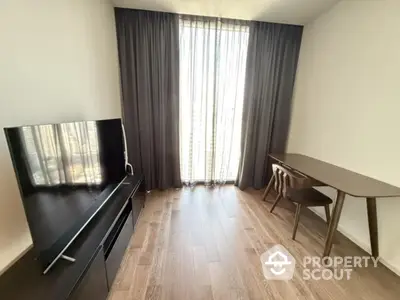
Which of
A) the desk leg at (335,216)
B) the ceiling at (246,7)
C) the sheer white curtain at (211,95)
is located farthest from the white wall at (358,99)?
the sheer white curtain at (211,95)

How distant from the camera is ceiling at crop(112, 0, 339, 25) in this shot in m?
2.43

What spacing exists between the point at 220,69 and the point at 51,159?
253 centimetres

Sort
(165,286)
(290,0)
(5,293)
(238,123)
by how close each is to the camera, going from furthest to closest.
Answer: (238,123)
(290,0)
(165,286)
(5,293)

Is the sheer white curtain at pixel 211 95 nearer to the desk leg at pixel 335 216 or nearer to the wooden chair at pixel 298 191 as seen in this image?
the wooden chair at pixel 298 191

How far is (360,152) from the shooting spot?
213 centimetres

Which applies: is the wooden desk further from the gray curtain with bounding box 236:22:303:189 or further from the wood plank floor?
the gray curtain with bounding box 236:22:303:189

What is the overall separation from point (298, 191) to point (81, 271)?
212cm

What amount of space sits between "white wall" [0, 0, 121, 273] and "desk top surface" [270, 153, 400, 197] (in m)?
2.31

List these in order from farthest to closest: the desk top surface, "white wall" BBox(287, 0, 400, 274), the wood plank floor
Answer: "white wall" BBox(287, 0, 400, 274) < the desk top surface < the wood plank floor

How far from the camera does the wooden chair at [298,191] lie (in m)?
2.04

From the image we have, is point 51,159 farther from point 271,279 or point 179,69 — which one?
point 179,69

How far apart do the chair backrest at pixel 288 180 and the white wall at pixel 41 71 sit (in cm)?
209

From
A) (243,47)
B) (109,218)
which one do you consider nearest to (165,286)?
(109,218)

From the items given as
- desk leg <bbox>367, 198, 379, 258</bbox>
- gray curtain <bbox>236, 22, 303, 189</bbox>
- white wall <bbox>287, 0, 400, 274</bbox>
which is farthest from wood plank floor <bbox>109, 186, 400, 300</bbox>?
gray curtain <bbox>236, 22, 303, 189</bbox>
